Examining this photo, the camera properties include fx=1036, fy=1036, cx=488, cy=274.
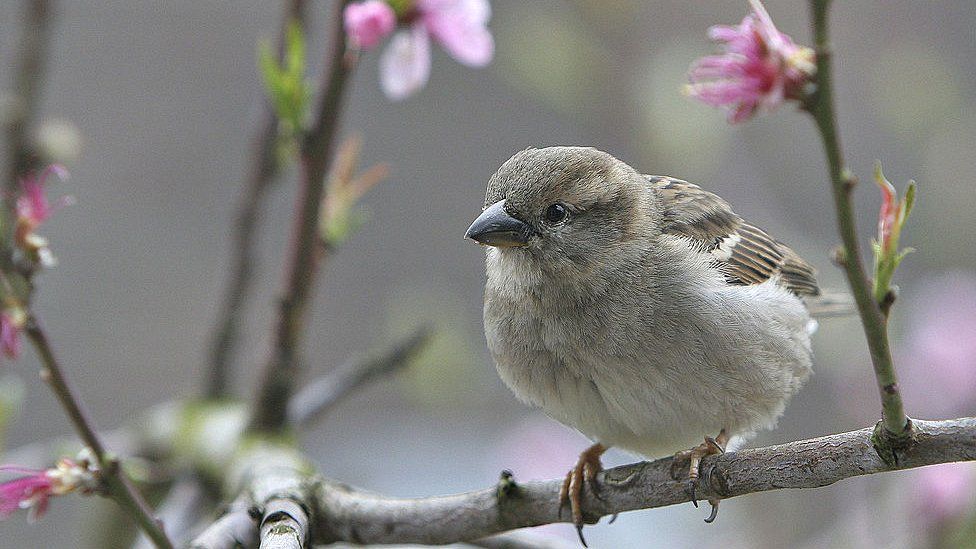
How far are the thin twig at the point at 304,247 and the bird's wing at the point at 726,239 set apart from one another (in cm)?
84

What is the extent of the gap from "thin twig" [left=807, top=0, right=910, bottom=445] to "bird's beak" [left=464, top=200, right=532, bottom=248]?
117 centimetres

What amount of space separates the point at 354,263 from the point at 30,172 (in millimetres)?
3536

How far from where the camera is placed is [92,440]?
1.56 meters

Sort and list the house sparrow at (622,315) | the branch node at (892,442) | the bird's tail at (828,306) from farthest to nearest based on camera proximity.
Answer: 1. the bird's tail at (828,306)
2. the house sparrow at (622,315)
3. the branch node at (892,442)

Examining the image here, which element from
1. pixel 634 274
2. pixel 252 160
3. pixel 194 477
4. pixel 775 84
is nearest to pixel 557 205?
pixel 634 274

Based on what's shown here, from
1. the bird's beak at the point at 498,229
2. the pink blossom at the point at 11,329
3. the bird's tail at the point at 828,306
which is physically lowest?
the pink blossom at the point at 11,329

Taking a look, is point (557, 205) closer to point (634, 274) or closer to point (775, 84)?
point (634, 274)

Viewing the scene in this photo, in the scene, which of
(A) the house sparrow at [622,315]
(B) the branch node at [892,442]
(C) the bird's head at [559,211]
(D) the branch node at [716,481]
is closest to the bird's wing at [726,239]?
(A) the house sparrow at [622,315]

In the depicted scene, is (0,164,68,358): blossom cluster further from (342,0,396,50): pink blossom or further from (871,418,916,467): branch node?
(871,418,916,467): branch node

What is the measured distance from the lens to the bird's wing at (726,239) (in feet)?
8.06

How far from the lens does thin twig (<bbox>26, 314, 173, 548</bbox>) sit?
4.99 ft

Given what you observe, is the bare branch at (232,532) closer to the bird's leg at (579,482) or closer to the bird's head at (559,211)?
the bird's leg at (579,482)

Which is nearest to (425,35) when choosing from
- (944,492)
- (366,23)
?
(366,23)

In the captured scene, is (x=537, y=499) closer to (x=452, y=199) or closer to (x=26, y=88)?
(x=26, y=88)
